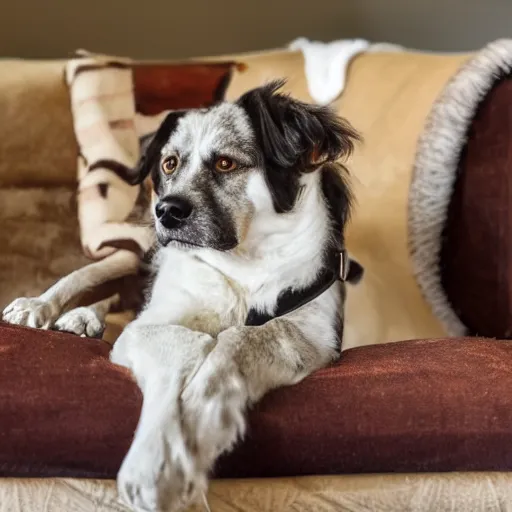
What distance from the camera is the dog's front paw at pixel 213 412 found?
935 millimetres

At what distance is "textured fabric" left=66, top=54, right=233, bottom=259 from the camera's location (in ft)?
6.13

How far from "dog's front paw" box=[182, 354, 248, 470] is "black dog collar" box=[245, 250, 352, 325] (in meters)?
0.33

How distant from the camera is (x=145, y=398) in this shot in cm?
99

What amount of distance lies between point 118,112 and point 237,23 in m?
0.68

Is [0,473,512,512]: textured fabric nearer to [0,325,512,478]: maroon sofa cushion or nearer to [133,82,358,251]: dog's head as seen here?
[0,325,512,478]: maroon sofa cushion

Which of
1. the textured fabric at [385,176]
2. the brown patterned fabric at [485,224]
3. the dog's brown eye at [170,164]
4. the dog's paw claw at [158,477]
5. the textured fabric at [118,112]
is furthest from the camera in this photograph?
the textured fabric at [118,112]

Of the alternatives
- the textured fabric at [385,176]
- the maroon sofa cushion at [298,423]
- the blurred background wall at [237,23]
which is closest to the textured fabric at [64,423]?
the maroon sofa cushion at [298,423]

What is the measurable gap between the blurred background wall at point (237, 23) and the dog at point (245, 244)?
1.01 metres

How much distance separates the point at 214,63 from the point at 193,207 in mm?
877

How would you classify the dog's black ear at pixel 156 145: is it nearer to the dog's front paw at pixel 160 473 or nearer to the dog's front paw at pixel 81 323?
the dog's front paw at pixel 81 323

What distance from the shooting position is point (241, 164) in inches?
51.1

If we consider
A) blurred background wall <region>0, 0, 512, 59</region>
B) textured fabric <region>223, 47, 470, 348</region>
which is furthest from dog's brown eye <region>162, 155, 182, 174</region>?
blurred background wall <region>0, 0, 512, 59</region>

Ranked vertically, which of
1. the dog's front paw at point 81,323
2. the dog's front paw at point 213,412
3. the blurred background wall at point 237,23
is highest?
the blurred background wall at point 237,23

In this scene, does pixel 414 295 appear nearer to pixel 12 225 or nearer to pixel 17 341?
pixel 17 341
